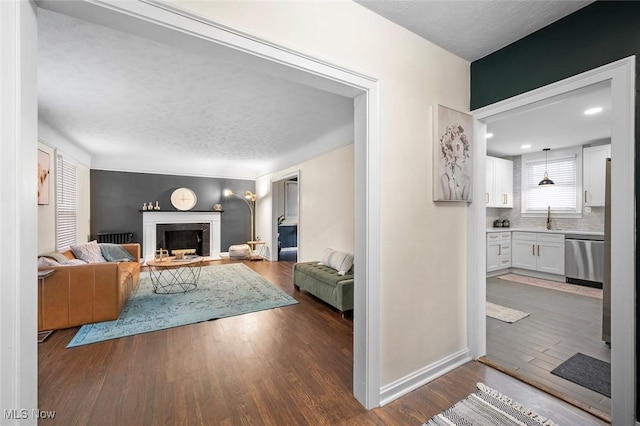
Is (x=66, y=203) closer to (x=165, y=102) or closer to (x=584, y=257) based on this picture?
(x=165, y=102)

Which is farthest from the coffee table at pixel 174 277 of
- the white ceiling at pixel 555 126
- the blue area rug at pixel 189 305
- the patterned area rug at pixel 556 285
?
the patterned area rug at pixel 556 285

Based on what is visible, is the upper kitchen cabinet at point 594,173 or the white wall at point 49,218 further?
the upper kitchen cabinet at point 594,173

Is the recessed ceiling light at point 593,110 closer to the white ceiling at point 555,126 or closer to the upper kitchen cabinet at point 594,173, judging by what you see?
the white ceiling at point 555,126

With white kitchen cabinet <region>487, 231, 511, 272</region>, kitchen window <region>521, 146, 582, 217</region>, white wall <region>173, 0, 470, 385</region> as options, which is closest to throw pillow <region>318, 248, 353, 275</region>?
white wall <region>173, 0, 470, 385</region>

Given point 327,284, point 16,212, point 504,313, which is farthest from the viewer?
point 327,284

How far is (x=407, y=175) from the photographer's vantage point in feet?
6.47

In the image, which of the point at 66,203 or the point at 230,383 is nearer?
the point at 230,383

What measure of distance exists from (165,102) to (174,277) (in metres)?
3.14

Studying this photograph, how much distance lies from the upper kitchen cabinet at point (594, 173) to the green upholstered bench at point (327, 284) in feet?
16.0

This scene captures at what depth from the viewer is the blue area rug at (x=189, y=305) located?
2.89 metres

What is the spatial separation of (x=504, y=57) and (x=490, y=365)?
2597 mm

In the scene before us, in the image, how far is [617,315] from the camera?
156 centimetres

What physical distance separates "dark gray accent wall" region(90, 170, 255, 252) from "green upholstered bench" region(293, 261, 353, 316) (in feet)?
13.5

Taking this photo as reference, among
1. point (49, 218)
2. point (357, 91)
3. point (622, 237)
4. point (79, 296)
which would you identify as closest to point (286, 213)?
point (49, 218)
